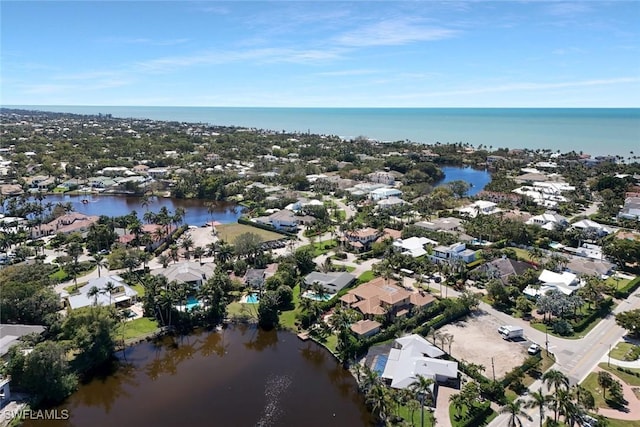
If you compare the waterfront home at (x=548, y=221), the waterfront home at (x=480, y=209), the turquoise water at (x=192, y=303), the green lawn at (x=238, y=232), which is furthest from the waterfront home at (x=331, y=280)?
the waterfront home at (x=548, y=221)

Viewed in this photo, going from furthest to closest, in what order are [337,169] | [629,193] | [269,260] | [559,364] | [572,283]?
[337,169], [629,193], [269,260], [572,283], [559,364]

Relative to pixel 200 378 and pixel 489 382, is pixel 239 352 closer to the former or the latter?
pixel 200 378

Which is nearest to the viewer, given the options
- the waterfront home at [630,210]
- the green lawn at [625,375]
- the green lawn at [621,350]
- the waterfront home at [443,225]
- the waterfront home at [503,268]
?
the green lawn at [625,375]

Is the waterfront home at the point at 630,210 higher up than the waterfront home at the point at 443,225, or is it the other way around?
the waterfront home at the point at 630,210

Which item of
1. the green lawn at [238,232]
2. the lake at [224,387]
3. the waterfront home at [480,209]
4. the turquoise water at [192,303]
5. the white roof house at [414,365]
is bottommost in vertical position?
the lake at [224,387]

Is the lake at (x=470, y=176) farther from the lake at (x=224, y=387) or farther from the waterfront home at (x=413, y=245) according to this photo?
the lake at (x=224, y=387)

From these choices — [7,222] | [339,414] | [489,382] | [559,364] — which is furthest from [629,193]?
[7,222]

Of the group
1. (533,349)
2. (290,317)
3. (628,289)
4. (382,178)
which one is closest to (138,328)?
(290,317)

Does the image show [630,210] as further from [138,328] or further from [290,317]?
[138,328]
